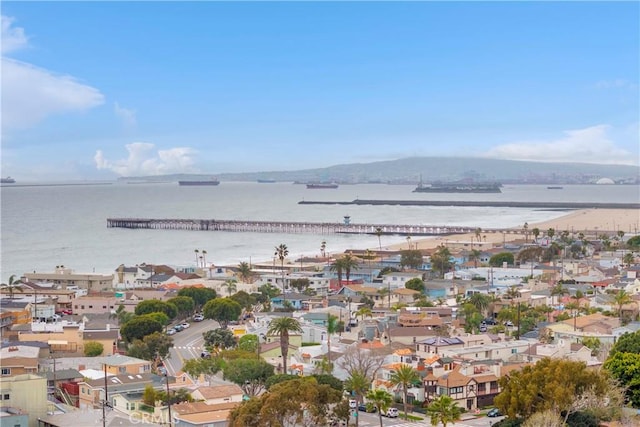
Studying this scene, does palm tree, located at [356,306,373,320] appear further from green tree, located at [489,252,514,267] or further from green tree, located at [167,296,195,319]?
green tree, located at [489,252,514,267]

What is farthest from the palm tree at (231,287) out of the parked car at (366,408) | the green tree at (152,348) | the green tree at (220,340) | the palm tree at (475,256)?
the parked car at (366,408)

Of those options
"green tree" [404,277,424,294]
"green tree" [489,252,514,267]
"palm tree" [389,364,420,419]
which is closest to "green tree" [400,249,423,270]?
"green tree" [489,252,514,267]

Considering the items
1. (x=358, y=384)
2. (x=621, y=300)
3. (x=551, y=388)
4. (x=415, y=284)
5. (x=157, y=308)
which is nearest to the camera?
(x=551, y=388)

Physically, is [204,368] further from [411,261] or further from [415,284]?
[411,261]

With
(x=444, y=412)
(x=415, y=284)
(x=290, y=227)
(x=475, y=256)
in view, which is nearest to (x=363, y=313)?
(x=415, y=284)

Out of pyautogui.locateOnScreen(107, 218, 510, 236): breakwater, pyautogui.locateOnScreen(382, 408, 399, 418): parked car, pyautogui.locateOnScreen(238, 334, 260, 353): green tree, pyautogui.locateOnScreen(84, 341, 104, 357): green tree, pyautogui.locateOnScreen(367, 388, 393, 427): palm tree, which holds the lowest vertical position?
pyautogui.locateOnScreen(107, 218, 510, 236): breakwater

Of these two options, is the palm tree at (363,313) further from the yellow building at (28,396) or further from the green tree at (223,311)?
the yellow building at (28,396)
